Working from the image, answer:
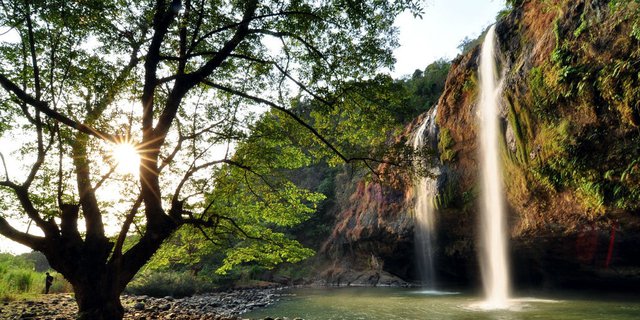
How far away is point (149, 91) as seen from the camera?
6930 millimetres

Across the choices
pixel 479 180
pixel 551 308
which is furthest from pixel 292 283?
pixel 551 308

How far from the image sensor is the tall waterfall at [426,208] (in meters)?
19.9

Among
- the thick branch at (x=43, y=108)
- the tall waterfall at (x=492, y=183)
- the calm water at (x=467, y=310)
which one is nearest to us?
the thick branch at (x=43, y=108)

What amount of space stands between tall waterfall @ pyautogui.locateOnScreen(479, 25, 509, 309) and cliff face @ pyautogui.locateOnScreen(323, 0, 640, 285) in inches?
20.2

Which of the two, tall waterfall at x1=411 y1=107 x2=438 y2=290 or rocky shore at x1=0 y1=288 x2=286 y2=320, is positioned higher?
tall waterfall at x1=411 y1=107 x2=438 y2=290

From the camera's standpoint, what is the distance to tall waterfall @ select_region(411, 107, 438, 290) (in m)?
19.9

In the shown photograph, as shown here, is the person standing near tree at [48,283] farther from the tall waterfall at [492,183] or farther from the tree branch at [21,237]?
the tall waterfall at [492,183]

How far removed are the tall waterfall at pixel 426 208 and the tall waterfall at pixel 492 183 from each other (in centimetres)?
302

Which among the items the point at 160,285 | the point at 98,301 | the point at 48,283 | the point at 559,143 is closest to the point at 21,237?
the point at 98,301

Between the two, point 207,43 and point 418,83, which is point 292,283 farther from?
point 207,43

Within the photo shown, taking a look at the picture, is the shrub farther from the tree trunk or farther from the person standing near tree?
the tree trunk

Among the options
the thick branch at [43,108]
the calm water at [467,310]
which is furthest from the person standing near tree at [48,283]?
the thick branch at [43,108]

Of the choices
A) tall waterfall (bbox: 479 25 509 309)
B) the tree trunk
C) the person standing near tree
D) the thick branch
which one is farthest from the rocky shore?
tall waterfall (bbox: 479 25 509 309)

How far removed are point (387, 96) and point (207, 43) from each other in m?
4.88
